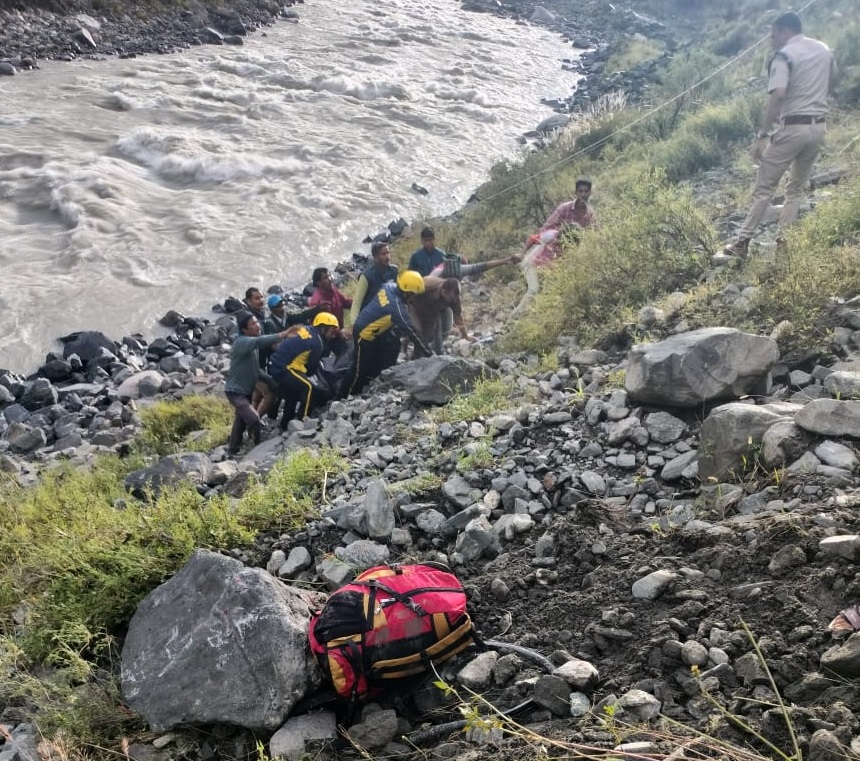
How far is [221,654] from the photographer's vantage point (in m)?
3.27

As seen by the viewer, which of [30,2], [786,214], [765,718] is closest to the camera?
[765,718]

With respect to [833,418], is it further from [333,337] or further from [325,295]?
[325,295]

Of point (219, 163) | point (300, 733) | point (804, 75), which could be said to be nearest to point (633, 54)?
point (219, 163)

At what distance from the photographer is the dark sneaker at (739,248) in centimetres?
650

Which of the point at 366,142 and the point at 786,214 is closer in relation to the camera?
the point at 786,214

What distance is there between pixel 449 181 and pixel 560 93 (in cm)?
940

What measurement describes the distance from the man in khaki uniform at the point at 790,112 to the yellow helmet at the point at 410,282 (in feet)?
10.1

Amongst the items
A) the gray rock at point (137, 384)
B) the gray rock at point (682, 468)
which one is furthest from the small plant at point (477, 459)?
the gray rock at point (137, 384)

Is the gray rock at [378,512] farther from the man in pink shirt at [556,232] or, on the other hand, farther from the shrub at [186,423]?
the man in pink shirt at [556,232]

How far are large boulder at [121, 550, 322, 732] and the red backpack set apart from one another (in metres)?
0.15

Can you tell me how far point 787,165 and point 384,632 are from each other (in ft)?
19.1

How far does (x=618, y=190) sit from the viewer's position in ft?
33.8

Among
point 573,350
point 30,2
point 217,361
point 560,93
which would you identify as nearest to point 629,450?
point 573,350

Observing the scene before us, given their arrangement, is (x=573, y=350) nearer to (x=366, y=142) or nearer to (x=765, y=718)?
(x=765, y=718)
